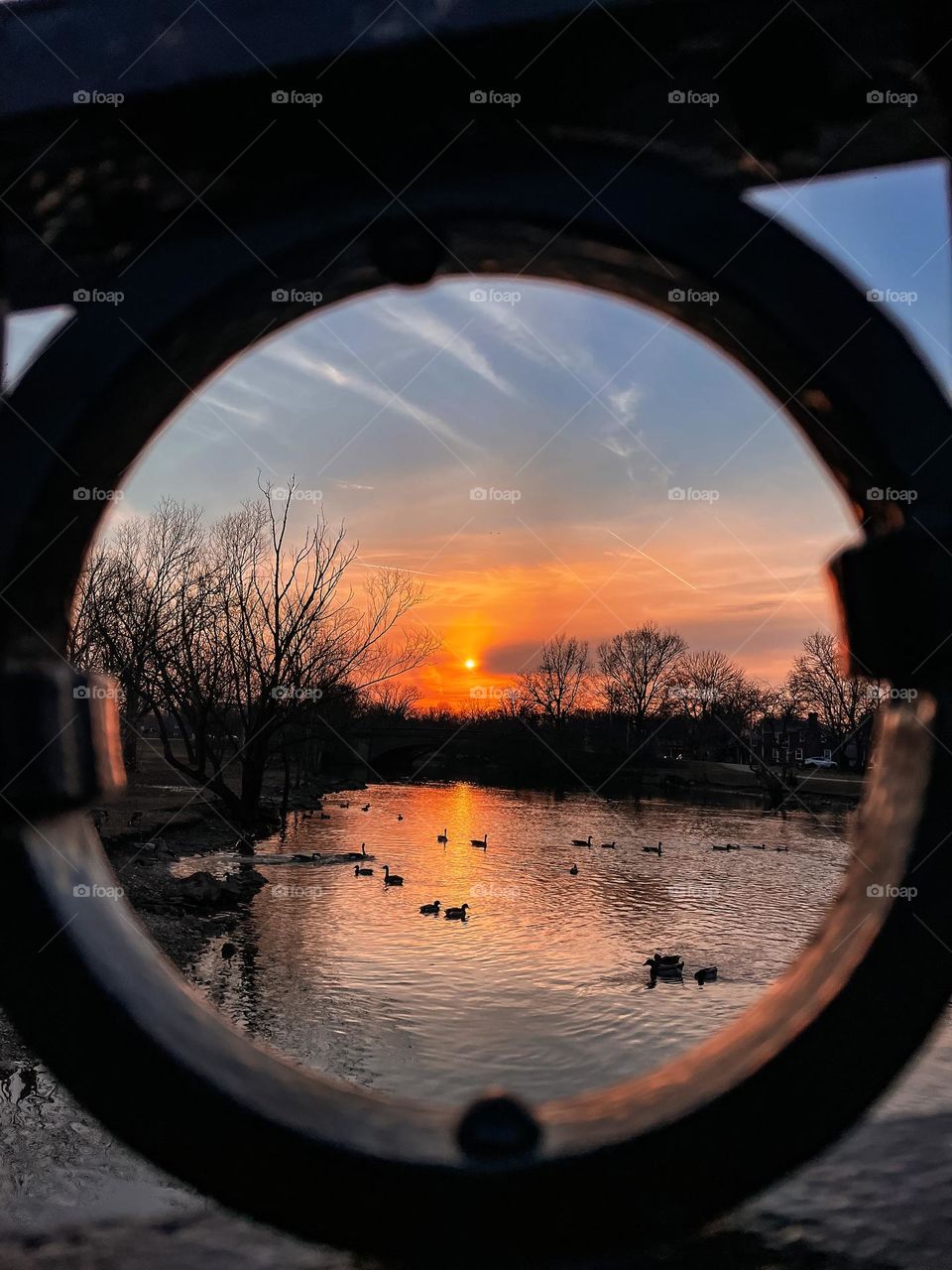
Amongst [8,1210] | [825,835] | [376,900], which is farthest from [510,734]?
[8,1210]

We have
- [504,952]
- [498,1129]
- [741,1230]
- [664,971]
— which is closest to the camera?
[498,1129]

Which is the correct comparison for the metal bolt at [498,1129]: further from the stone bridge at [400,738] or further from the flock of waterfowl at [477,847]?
the stone bridge at [400,738]

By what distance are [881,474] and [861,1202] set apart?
1.21 metres

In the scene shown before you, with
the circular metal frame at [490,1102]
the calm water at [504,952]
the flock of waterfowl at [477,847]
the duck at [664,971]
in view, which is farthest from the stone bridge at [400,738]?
the circular metal frame at [490,1102]

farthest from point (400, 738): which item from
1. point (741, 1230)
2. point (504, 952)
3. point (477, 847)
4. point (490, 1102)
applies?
point (490, 1102)

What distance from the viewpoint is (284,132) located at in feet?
3.92

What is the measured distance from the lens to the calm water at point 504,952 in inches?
265

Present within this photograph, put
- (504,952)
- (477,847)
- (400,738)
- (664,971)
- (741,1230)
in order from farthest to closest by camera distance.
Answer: (400,738)
(477,847)
(504,952)
(664,971)
(741,1230)

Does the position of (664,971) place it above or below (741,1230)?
below

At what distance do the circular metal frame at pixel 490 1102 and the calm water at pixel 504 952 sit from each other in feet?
15.5

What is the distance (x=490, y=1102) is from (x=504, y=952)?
34.2 feet

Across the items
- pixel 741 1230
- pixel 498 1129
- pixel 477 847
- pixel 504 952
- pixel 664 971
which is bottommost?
pixel 477 847

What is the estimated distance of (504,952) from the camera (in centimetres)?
1086

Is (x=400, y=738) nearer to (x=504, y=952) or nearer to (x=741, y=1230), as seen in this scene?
(x=504, y=952)
